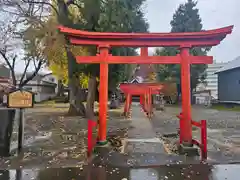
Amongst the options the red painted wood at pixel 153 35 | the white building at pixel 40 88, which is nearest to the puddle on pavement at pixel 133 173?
the red painted wood at pixel 153 35

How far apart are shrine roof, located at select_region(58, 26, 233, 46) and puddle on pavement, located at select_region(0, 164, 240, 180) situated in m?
3.32

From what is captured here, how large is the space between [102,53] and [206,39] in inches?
115

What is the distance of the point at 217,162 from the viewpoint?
17.3 ft

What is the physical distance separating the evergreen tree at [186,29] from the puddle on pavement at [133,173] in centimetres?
2353

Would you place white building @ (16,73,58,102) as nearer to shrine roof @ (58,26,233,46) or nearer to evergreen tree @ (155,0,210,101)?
evergreen tree @ (155,0,210,101)

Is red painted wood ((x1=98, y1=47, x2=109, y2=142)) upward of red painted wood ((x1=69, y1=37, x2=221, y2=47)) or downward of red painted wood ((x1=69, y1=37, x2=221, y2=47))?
downward

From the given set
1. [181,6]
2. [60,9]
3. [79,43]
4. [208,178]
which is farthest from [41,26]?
[181,6]

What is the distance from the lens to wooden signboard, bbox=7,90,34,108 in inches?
251

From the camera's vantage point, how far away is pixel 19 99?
6461mm

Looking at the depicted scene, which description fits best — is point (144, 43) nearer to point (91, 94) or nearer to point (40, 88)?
point (91, 94)

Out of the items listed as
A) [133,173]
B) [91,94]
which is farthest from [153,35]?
[91,94]

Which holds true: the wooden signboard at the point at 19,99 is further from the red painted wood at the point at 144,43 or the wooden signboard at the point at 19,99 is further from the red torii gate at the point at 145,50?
the red painted wood at the point at 144,43

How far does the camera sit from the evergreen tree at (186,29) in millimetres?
28125

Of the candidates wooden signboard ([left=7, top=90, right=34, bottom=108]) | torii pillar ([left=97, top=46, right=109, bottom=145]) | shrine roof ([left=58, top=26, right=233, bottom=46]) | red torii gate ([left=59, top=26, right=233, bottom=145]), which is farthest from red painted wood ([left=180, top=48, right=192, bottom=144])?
wooden signboard ([left=7, top=90, right=34, bottom=108])
